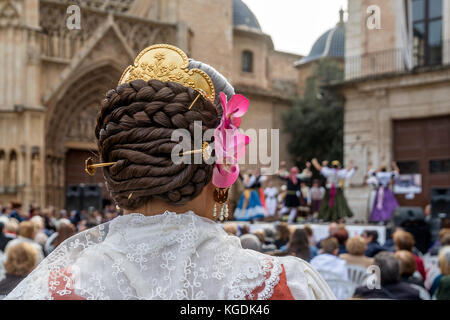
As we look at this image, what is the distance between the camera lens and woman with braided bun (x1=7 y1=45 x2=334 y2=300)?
136cm

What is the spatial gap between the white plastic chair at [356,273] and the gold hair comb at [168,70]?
413 cm

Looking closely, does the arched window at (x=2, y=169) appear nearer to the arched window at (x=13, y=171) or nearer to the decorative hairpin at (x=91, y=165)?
the arched window at (x=13, y=171)

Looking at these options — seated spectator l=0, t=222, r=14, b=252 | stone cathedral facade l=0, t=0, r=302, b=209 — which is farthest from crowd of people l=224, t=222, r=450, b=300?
stone cathedral facade l=0, t=0, r=302, b=209

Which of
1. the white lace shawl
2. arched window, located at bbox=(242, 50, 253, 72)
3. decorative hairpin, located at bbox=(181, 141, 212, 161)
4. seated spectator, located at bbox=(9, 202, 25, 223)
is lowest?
seated spectator, located at bbox=(9, 202, 25, 223)

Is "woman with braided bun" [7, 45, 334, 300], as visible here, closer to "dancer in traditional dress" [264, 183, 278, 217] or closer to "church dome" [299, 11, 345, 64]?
"dancer in traditional dress" [264, 183, 278, 217]

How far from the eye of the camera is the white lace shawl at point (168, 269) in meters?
1.35

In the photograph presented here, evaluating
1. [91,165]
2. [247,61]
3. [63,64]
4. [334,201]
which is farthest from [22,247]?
[247,61]

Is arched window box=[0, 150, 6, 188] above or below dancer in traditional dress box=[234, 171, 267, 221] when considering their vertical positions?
above

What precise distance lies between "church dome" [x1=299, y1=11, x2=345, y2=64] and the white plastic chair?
95.2 ft

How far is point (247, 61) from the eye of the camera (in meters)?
30.5

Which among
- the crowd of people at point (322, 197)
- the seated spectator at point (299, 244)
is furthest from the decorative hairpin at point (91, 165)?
the crowd of people at point (322, 197)

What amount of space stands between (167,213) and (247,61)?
29520mm
